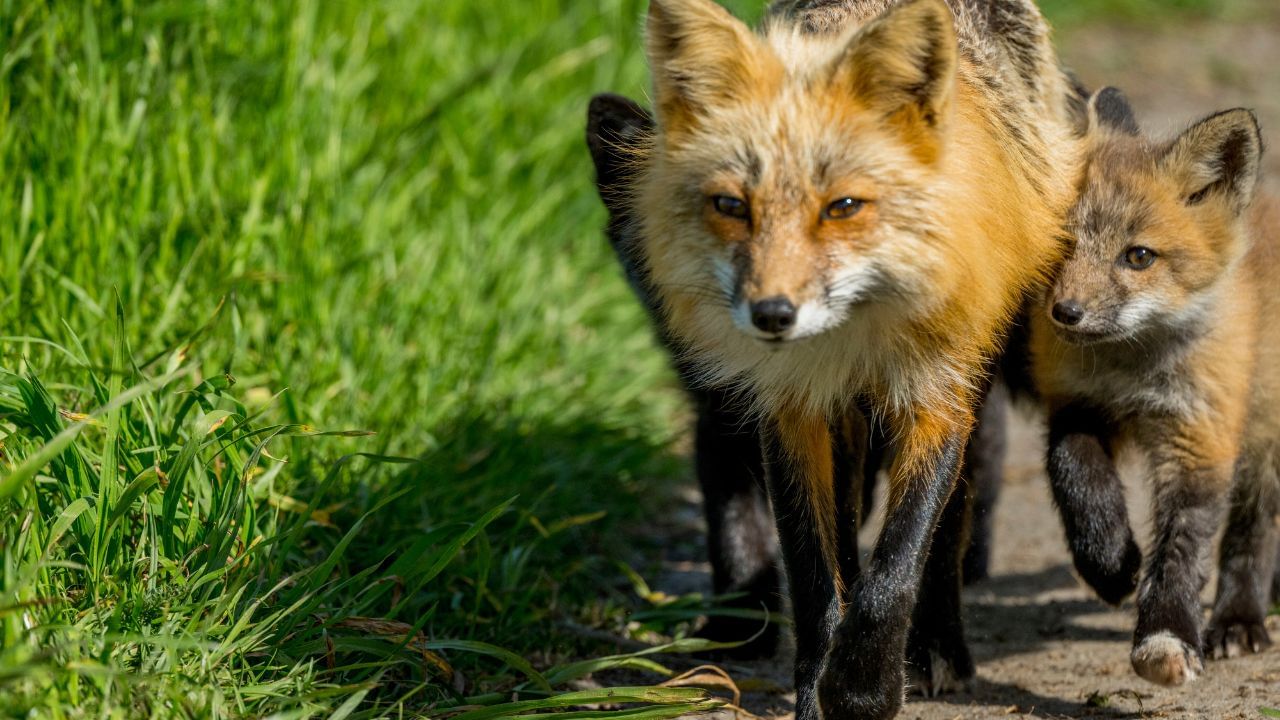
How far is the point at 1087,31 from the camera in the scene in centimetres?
1380

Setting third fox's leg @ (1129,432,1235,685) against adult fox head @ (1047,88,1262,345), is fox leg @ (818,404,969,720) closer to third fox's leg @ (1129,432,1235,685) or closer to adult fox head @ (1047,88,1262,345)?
adult fox head @ (1047,88,1262,345)

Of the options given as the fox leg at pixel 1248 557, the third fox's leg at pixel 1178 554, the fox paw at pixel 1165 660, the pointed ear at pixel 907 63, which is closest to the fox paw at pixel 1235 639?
the fox leg at pixel 1248 557

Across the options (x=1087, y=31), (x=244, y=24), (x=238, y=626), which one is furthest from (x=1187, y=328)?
(x=1087, y=31)

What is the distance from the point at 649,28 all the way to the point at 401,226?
3.65m

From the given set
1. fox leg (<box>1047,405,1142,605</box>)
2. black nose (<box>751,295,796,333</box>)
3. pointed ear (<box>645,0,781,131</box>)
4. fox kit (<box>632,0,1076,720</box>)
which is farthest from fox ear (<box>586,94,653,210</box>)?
fox leg (<box>1047,405,1142,605</box>)

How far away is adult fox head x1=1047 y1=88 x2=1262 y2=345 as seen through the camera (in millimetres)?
4629

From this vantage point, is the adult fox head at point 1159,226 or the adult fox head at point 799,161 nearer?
the adult fox head at point 799,161

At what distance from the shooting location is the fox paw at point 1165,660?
439 centimetres

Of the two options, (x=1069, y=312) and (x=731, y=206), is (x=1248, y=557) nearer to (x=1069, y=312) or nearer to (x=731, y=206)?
(x=1069, y=312)

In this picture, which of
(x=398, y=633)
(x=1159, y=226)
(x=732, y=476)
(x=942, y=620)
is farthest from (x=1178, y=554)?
(x=398, y=633)

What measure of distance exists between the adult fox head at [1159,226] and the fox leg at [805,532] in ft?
3.32

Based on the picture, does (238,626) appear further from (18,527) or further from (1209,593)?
(1209,593)

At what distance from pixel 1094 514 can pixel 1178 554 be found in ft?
0.99

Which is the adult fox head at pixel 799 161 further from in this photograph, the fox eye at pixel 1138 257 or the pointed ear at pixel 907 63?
the fox eye at pixel 1138 257
